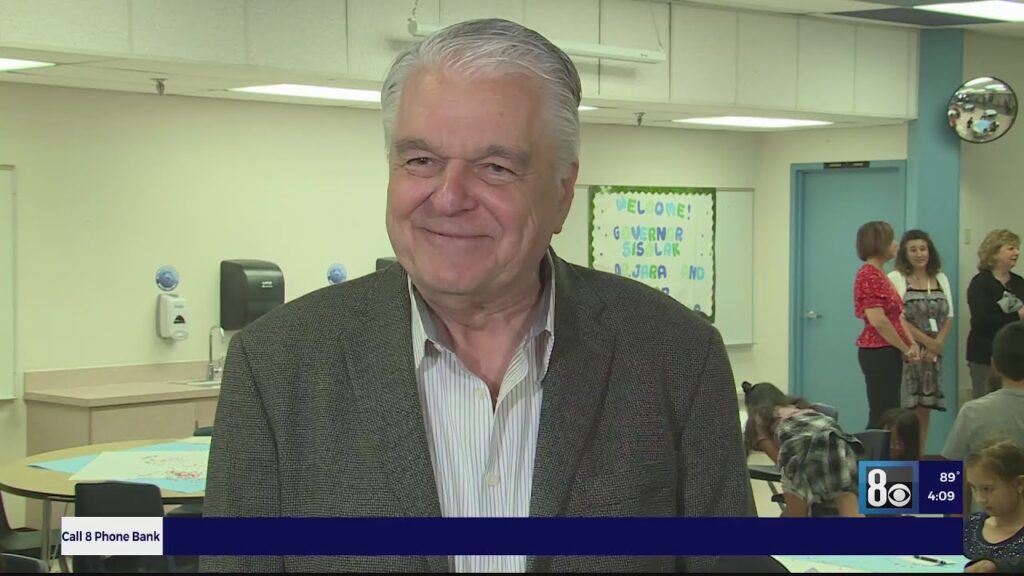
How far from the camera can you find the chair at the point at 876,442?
5340 mm

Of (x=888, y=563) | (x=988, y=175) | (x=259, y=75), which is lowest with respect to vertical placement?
(x=888, y=563)

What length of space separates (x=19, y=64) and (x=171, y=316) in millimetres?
1752

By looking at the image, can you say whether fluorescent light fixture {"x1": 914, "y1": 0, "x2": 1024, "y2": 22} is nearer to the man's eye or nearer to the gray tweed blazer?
the gray tweed blazer

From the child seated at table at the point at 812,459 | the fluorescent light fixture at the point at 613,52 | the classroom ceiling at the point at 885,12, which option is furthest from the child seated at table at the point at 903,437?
the classroom ceiling at the point at 885,12

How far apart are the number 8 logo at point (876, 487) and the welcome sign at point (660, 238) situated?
7698 millimetres

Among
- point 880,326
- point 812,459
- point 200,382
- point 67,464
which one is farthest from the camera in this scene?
point 880,326

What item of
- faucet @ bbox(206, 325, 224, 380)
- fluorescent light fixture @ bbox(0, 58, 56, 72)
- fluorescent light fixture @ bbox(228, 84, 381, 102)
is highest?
fluorescent light fixture @ bbox(228, 84, 381, 102)

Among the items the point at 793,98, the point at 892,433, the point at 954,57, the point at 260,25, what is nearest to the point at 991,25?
the point at 954,57

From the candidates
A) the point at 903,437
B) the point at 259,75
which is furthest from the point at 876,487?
the point at 259,75

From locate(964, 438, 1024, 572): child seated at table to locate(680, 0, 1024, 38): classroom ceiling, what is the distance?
4336mm

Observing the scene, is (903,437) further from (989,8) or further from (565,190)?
(565,190)

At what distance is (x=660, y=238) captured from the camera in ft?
31.7

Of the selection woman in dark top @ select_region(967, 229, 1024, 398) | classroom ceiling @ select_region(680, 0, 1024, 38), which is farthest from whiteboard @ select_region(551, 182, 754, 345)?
woman in dark top @ select_region(967, 229, 1024, 398)

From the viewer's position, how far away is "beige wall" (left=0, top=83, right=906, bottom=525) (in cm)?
657
